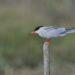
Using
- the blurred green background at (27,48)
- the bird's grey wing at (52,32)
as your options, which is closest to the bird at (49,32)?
the bird's grey wing at (52,32)

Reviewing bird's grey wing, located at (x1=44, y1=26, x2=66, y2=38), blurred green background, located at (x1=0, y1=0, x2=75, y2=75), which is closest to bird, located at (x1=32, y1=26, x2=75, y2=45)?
bird's grey wing, located at (x1=44, y1=26, x2=66, y2=38)

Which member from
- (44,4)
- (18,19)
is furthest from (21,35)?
(44,4)

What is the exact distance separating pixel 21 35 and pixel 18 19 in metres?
0.99

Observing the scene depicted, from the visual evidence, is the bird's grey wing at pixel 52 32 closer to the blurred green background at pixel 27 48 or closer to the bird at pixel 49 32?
the bird at pixel 49 32

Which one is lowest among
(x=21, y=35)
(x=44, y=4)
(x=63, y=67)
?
(x=63, y=67)

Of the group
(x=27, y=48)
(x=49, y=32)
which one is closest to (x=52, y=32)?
(x=49, y=32)

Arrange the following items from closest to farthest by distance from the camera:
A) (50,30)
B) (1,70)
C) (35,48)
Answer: (50,30) → (1,70) → (35,48)

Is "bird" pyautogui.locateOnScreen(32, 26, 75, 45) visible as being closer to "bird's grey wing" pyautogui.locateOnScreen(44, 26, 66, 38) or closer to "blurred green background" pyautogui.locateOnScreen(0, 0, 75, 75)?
"bird's grey wing" pyautogui.locateOnScreen(44, 26, 66, 38)

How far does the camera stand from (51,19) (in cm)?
925

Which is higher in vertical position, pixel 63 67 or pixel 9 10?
pixel 9 10

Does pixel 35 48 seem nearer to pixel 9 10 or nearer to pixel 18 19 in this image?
pixel 18 19

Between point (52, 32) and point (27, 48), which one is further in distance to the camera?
point (27, 48)

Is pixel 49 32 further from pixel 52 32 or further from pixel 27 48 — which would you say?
pixel 27 48

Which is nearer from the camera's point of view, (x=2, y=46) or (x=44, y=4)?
(x=2, y=46)
